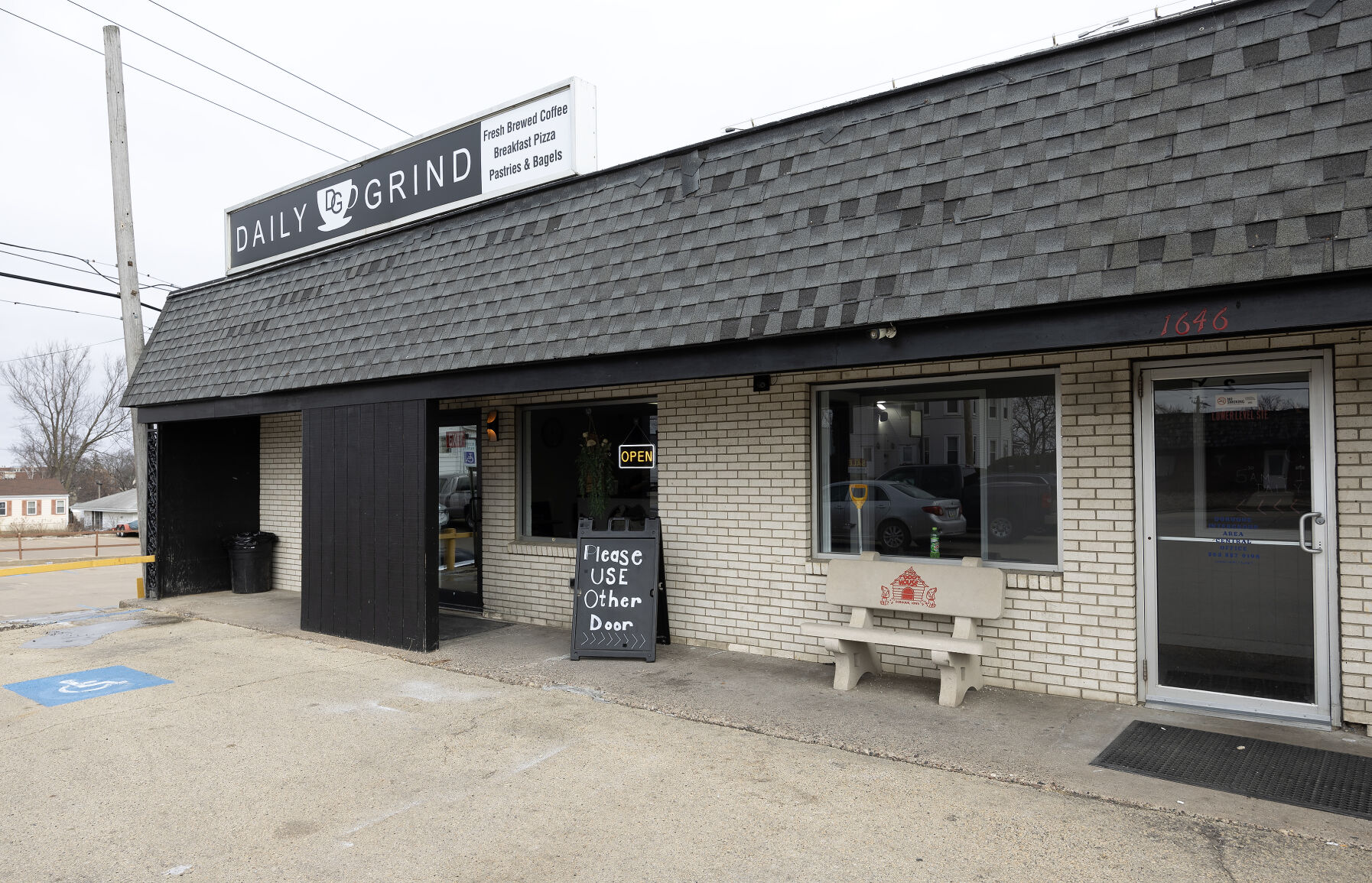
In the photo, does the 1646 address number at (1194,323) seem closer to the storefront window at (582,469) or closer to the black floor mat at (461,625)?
the storefront window at (582,469)

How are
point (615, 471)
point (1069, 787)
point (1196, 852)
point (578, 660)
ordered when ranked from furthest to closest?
point (615, 471)
point (578, 660)
point (1069, 787)
point (1196, 852)

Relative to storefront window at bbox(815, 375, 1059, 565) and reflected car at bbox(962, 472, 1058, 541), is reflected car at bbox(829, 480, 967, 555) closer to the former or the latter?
storefront window at bbox(815, 375, 1059, 565)

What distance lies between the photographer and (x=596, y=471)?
8352 mm

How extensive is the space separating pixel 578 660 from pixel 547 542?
192 centimetres

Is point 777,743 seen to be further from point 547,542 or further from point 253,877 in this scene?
point 547,542

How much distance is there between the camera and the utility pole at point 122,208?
11.0 metres

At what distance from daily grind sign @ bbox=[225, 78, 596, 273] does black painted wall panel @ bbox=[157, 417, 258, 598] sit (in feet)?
7.56

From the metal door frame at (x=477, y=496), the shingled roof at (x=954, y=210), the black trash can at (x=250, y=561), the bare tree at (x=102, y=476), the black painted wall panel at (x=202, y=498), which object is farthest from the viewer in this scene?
the bare tree at (x=102, y=476)

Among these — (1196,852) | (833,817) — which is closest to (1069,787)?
(1196,852)

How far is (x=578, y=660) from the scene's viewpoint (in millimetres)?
7023

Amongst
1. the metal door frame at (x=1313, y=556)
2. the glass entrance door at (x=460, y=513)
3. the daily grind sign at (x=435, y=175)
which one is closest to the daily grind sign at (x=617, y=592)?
the glass entrance door at (x=460, y=513)

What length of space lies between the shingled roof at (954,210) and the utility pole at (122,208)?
4543 millimetres

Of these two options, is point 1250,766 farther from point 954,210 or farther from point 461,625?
point 461,625

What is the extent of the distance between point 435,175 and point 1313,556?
27.6 ft
